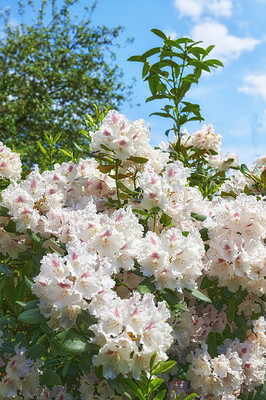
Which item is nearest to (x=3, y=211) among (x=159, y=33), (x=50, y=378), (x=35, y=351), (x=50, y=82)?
(x=35, y=351)

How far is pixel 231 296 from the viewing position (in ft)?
6.40

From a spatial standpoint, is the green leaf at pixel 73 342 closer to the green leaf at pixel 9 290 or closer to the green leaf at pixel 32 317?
the green leaf at pixel 32 317

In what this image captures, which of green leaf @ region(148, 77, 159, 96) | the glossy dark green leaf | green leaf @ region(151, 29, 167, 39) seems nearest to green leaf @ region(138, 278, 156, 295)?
the glossy dark green leaf

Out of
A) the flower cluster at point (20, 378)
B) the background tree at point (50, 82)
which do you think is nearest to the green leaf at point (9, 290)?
the flower cluster at point (20, 378)

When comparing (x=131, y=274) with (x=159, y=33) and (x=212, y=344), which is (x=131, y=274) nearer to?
(x=212, y=344)

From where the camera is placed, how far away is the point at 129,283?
1921mm

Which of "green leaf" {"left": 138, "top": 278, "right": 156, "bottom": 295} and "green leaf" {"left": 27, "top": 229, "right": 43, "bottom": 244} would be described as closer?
"green leaf" {"left": 138, "top": 278, "right": 156, "bottom": 295}

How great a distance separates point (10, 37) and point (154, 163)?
10998 millimetres

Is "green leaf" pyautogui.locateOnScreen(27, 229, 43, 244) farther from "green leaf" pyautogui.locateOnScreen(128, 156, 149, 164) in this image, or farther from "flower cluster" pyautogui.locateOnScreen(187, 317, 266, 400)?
"flower cluster" pyautogui.locateOnScreen(187, 317, 266, 400)

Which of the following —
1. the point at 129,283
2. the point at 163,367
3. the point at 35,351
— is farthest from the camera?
the point at 129,283

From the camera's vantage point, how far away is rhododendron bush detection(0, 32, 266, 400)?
1472mm

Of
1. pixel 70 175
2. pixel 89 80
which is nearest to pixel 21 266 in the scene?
pixel 70 175

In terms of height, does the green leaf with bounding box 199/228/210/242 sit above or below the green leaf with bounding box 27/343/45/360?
above

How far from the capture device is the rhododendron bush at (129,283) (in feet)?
4.83
